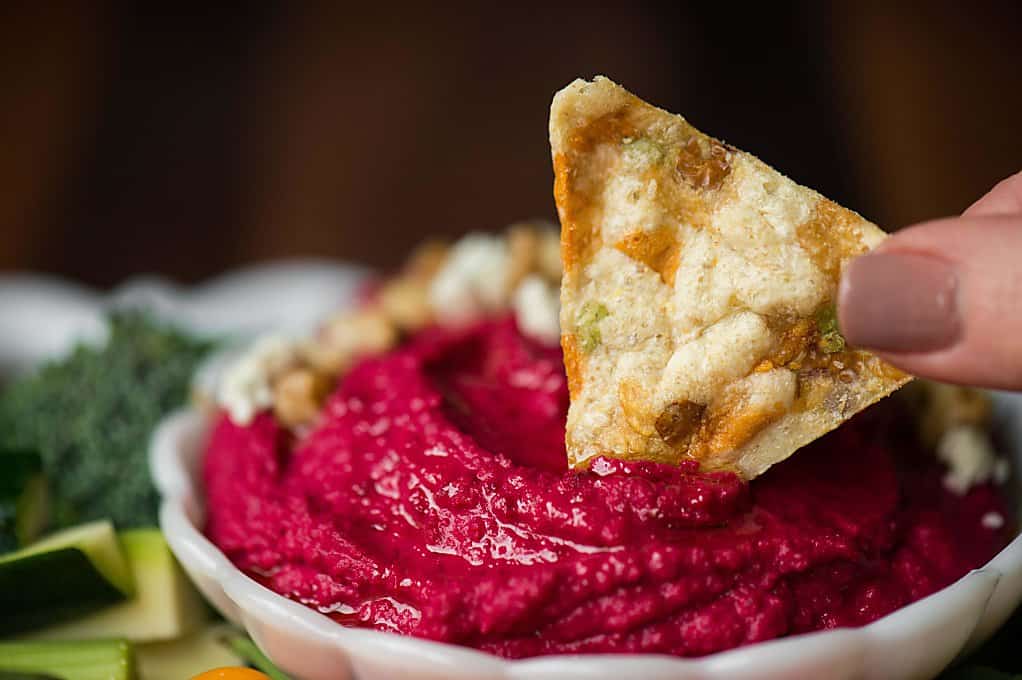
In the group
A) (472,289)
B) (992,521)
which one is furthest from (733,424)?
(472,289)

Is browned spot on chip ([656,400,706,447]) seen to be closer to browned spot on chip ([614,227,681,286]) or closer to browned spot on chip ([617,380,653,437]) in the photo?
browned spot on chip ([617,380,653,437])

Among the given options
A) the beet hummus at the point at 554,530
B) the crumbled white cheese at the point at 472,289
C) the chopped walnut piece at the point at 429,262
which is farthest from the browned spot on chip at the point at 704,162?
the chopped walnut piece at the point at 429,262

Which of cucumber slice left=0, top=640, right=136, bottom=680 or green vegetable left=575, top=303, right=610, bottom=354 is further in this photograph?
cucumber slice left=0, top=640, right=136, bottom=680

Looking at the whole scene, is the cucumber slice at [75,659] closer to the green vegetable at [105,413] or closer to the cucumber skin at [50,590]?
the cucumber skin at [50,590]

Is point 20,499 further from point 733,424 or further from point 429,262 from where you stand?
point 733,424

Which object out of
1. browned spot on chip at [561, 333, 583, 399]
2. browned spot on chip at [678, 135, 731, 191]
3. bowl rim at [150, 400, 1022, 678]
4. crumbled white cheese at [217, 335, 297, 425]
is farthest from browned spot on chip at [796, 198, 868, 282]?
crumbled white cheese at [217, 335, 297, 425]

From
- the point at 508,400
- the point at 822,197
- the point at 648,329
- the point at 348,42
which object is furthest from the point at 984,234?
the point at 348,42
